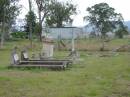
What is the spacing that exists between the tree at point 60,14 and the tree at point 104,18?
6.31m

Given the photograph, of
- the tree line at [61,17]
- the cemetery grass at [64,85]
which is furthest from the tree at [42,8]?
the cemetery grass at [64,85]

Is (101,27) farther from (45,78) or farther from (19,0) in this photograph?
(45,78)

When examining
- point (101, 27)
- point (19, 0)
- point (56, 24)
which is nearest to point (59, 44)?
point (19, 0)

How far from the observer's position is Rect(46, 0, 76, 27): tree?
203 feet

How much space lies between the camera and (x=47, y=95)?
9539 mm

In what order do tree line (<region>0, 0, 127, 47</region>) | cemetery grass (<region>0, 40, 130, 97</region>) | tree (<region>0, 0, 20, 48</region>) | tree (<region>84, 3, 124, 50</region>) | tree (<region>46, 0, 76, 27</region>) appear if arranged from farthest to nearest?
1. tree (<region>84, 3, 124, 50</region>)
2. tree (<region>46, 0, 76, 27</region>)
3. tree line (<region>0, 0, 127, 47</region>)
4. tree (<region>0, 0, 20, 48</region>)
5. cemetery grass (<region>0, 40, 130, 97</region>)

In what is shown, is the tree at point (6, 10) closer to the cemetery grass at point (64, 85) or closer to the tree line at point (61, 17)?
the tree line at point (61, 17)

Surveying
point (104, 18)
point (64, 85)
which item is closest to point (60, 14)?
point (104, 18)

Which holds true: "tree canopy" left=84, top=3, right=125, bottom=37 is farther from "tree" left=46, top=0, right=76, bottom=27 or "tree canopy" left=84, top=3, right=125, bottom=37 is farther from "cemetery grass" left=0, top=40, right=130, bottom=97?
"cemetery grass" left=0, top=40, right=130, bottom=97

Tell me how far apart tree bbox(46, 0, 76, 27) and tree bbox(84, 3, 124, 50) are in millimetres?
6314

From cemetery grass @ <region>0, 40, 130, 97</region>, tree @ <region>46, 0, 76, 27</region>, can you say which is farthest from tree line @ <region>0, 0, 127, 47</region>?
cemetery grass @ <region>0, 40, 130, 97</region>

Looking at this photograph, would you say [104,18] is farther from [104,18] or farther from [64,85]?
[64,85]

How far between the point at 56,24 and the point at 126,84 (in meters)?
54.6

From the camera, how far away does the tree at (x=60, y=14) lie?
62.0 m
